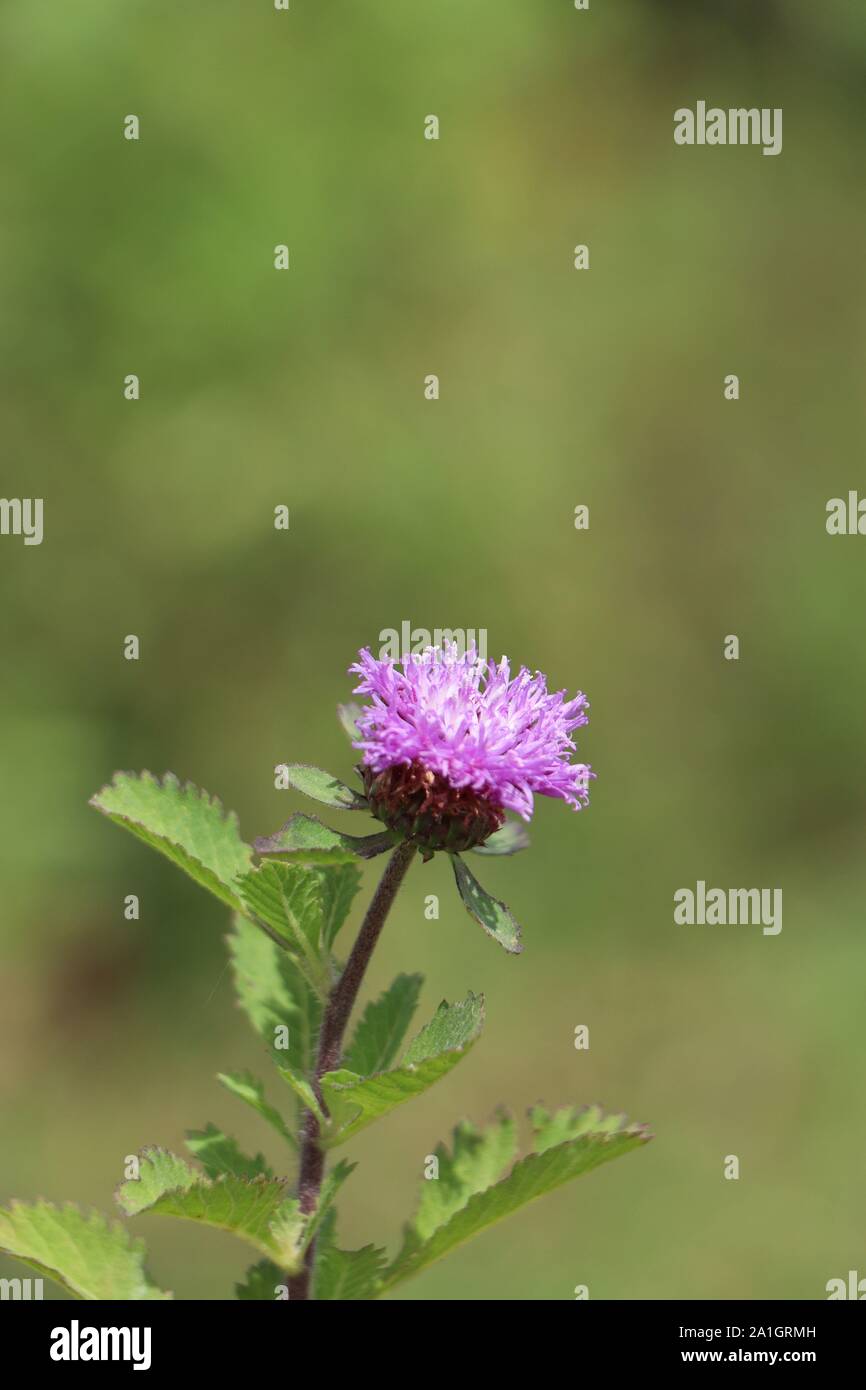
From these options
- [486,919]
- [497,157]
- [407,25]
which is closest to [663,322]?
[497,157]

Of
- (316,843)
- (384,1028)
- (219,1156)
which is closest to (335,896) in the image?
(316,843)

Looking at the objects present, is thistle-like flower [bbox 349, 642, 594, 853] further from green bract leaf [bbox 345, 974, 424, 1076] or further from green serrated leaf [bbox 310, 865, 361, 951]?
green bract leaf [bbox 345, 974, 424, 1076]

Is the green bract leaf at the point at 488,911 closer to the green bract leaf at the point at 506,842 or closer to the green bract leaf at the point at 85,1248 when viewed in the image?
the green bract leaf at the point at 506,842

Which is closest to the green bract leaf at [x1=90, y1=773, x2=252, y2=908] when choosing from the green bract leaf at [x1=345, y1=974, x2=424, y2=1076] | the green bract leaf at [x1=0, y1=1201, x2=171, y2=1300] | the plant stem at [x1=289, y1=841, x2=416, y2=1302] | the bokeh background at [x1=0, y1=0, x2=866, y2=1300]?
the plant stem at [x1=289, y1=841, x2=416, y2=1302]

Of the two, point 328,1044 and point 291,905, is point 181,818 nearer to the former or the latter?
point 291,905
